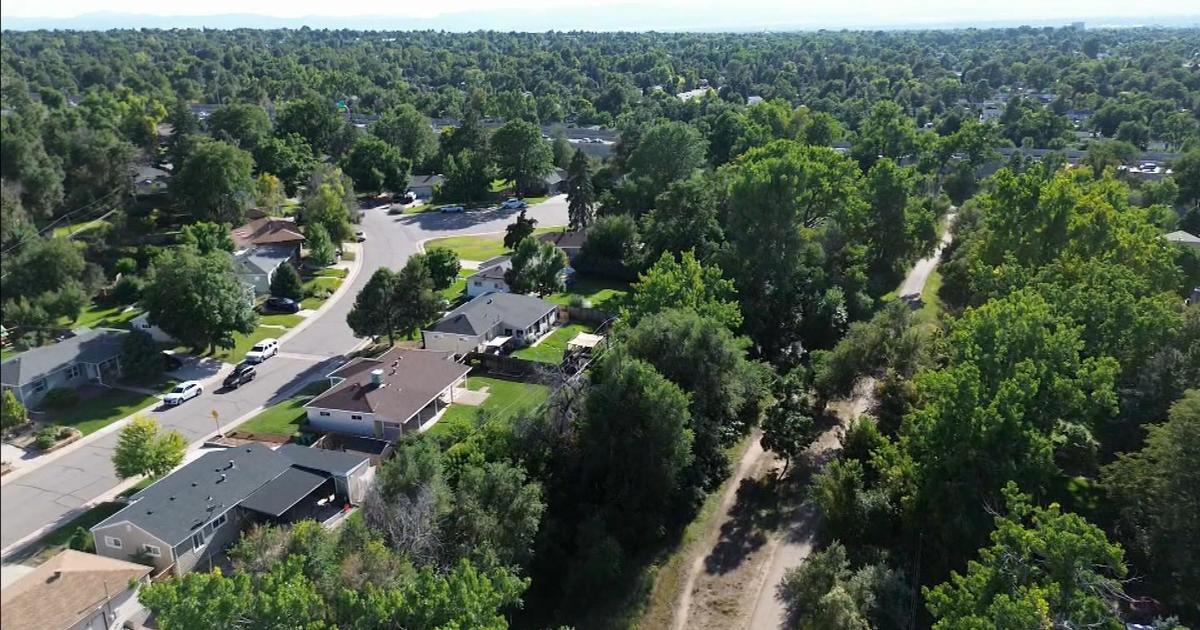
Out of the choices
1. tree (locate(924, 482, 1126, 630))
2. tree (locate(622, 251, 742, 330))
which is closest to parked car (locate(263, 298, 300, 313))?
tree (locate(622, 251, 742, 330))

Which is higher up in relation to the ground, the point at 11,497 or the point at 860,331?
the point at 11,497

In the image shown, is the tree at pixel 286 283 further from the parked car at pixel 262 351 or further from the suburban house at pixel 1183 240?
the suburban house at pixel 1183 240

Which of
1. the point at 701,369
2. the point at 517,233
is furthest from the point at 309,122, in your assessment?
the point at 701,369

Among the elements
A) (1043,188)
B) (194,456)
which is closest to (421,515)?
(194,456)

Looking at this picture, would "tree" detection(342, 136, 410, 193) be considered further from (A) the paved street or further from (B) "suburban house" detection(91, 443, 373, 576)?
(B) "suburban house" detection(91, 443, 373, 576)

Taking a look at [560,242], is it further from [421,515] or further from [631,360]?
[421,515]

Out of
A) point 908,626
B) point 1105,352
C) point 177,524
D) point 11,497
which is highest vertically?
point 11,497
